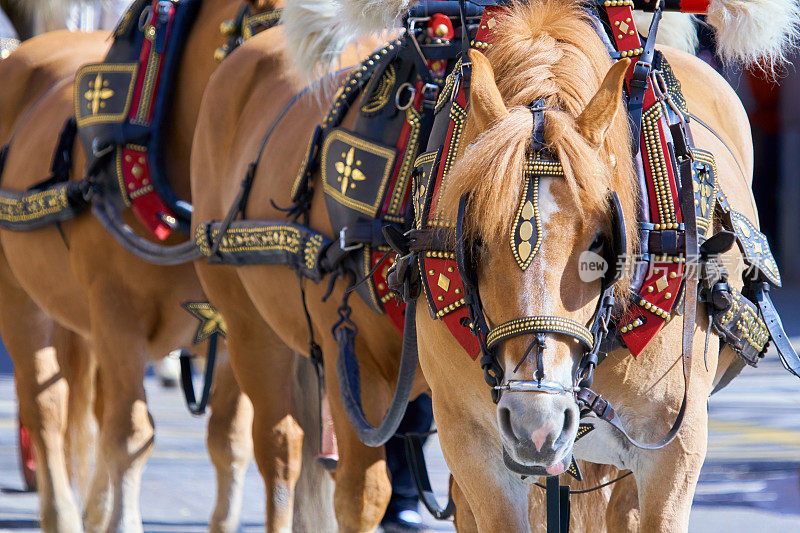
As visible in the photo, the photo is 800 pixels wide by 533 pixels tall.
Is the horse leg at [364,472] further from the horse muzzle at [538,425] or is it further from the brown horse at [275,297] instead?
the horse muzzle at [538,425]

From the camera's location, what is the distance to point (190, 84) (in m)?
3.88

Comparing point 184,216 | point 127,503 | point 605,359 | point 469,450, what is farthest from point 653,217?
point 127,503

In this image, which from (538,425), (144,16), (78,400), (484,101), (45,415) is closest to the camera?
(538,425)

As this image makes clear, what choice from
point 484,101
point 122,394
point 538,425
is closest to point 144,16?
point 122,394

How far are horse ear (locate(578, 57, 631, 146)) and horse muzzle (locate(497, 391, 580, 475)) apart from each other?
1.48ft

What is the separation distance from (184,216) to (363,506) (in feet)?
4.85

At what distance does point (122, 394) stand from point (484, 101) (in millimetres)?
2254

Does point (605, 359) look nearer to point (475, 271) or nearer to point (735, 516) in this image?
point (475, 271)

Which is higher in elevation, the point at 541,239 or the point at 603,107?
the point at 603,107

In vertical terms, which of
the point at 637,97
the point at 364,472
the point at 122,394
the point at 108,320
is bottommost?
the point at 122,394

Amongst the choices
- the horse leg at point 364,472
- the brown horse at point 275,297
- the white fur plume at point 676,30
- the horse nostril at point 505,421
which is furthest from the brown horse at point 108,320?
the horse nostril at point 505,421

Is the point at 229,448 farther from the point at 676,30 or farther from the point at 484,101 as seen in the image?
the point at 484,101

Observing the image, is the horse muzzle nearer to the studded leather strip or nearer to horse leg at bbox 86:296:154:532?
the studded leather strip

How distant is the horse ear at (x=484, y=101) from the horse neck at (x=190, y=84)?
6.92ft
